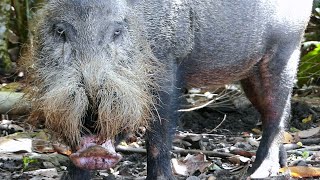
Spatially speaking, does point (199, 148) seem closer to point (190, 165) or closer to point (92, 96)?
point (190, 165)

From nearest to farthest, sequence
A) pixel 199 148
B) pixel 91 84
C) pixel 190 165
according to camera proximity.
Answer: pixel 91 84, pixel 190 165, pixel 199 148

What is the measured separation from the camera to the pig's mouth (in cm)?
367

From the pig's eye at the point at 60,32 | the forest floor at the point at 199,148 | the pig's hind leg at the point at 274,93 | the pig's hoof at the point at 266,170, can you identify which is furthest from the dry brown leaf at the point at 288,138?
the pig's eye at the point at 60,32

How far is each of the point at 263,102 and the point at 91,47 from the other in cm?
223

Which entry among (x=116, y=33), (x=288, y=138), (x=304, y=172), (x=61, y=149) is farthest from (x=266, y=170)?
(x=116, y=33)

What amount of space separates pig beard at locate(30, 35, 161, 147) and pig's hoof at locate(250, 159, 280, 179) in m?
1.43

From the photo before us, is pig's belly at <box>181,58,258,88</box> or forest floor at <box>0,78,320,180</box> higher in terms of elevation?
pig's belly at <box>181,58,258,88</box>

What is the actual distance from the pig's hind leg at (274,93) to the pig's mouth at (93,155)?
1860mm

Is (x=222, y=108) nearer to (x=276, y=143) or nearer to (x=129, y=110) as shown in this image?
(x=276, y=143)

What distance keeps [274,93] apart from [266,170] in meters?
0.67

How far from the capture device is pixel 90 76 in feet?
11.8

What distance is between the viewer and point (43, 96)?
377 cm

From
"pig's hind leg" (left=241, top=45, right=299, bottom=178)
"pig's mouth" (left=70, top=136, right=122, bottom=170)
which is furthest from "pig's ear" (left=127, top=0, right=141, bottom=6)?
"pig's hind leg" (left=241, top=45, right=299, bottom=178)

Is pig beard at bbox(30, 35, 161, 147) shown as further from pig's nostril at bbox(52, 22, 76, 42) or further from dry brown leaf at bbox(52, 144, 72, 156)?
dry brown leaf at bbox(52, 144, 72, 156)
